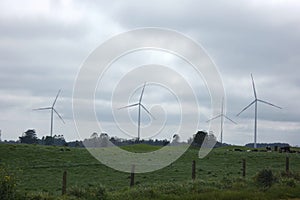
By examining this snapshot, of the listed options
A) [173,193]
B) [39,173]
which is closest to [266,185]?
[173,193]

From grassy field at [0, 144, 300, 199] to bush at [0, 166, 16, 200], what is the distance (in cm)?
68

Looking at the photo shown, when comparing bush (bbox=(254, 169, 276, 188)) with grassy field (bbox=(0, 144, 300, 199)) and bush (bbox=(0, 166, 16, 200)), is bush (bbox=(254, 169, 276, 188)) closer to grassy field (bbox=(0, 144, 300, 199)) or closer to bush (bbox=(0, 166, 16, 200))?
grassy field (bbox=(0, 144, 300, 199))

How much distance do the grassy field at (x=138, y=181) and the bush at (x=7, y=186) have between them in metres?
0.68

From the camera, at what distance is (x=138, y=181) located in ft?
104

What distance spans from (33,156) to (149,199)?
116 feet

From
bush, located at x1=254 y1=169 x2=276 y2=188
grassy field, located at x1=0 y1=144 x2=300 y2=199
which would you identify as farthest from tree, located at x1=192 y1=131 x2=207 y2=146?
bush, located at x1=254 y1=169 x2=276 y2=188

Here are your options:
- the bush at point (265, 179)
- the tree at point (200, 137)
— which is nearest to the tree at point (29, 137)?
the tree at point (200, 137)

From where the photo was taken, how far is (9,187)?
55.3 feet

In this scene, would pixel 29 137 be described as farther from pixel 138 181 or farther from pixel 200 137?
pixel 138 181

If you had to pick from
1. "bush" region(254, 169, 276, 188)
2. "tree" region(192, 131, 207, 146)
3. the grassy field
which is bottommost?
the grassy field

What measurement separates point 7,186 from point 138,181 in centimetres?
1560

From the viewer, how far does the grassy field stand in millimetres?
21000

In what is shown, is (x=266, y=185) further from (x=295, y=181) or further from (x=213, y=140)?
(x=213, y=140)

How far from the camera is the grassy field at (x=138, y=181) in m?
21.0
